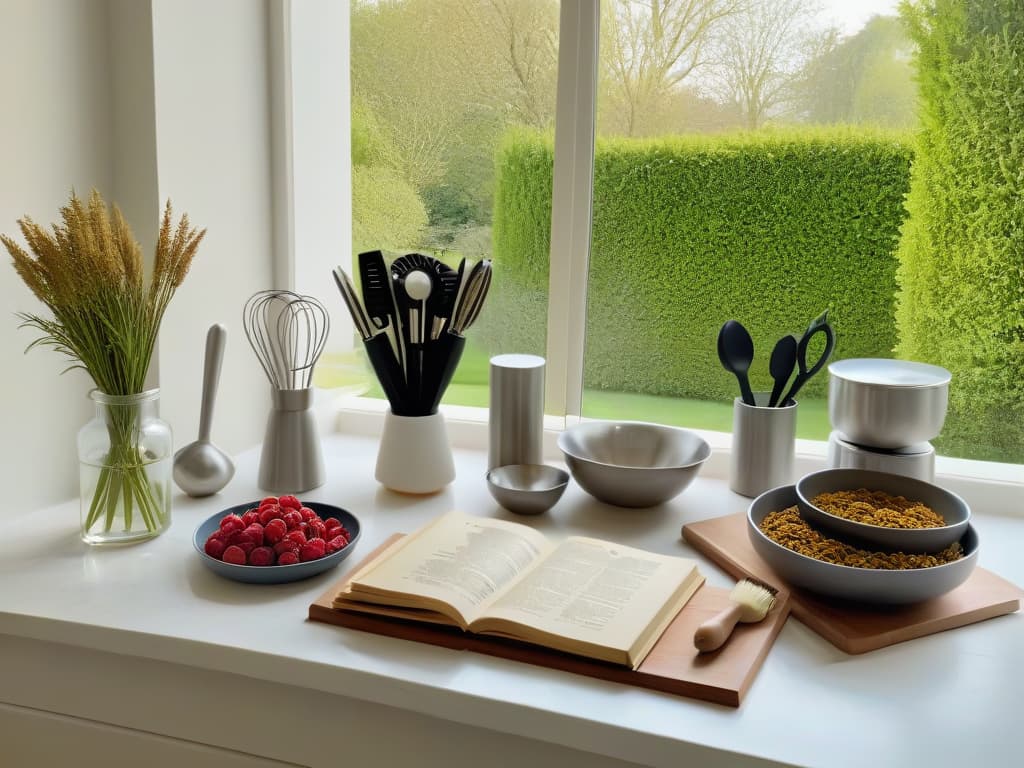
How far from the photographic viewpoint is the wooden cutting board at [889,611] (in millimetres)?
956

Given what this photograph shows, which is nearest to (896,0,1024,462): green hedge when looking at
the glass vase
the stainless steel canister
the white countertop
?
the white countertop

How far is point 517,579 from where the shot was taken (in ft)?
3.43

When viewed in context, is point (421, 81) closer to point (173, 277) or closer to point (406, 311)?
point (406, 311)

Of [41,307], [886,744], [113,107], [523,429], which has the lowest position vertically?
[886,744]

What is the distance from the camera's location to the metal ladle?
1.33m

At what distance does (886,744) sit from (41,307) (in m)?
1.17

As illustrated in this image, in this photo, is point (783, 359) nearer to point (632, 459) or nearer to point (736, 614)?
point (632, 459)

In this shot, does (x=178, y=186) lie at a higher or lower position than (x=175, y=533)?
higher

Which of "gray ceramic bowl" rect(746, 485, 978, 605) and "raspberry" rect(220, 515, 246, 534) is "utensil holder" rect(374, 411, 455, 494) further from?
"gray ceramic bowl" rect(746, 485, 978, 605)

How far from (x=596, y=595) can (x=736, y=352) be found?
549 mm

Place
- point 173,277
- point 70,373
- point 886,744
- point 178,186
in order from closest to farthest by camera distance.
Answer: point 886,744 → point 173,277 → point 70,373 → point 178,186

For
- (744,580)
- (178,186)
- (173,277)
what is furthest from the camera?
(178,186)

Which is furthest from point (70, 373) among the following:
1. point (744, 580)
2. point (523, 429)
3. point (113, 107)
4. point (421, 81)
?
point (744, 580)

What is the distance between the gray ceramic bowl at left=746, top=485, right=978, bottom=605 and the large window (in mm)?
669
